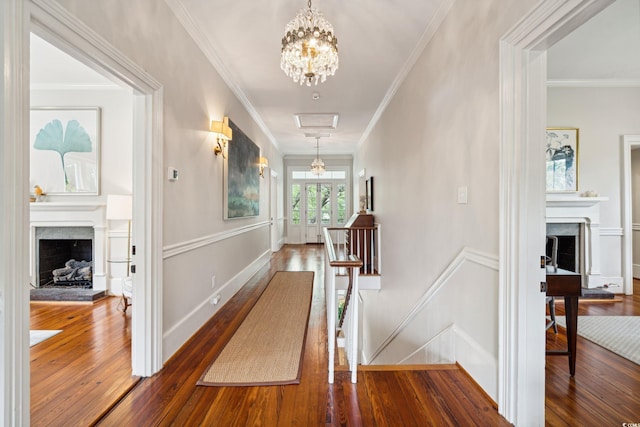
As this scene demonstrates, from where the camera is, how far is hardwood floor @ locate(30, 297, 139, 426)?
1829 millimetres

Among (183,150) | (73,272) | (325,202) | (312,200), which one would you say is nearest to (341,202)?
(325,202)

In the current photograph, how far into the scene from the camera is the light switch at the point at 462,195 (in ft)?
7.32

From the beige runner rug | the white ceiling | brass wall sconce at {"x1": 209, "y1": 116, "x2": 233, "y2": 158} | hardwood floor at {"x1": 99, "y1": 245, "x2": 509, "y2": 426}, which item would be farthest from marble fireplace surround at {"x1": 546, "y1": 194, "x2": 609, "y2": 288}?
brass wall sconce at {"x1": 209, "y1": 116, "x2": 233, "y2": 158}

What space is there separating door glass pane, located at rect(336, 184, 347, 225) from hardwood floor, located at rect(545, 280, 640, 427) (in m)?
7.54

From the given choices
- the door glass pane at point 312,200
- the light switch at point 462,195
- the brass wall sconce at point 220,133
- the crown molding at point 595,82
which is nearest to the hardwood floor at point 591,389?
the light switch at point 462,195

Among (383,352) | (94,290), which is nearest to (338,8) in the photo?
(383,352)

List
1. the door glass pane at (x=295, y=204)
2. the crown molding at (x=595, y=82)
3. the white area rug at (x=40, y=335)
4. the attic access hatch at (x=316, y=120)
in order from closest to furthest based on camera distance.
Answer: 1. the white area rug at (x=40, y=335)
2. the crown molding at (x=595, y=82)
3. the attic access hatch at (x=316, y=120)
4. the door glass pane at (x=295, y=204)

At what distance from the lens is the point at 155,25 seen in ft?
7.54

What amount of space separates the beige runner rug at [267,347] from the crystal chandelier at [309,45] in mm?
2134

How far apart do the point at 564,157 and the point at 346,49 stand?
347cm

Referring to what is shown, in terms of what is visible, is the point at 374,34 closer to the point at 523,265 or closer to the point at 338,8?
the point at 338,8

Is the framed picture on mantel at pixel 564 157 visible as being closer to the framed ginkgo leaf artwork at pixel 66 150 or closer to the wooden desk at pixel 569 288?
the wooden desk at pixel 569 288

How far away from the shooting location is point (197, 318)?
10.0 feet

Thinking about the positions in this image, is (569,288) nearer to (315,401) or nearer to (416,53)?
(315,401)
